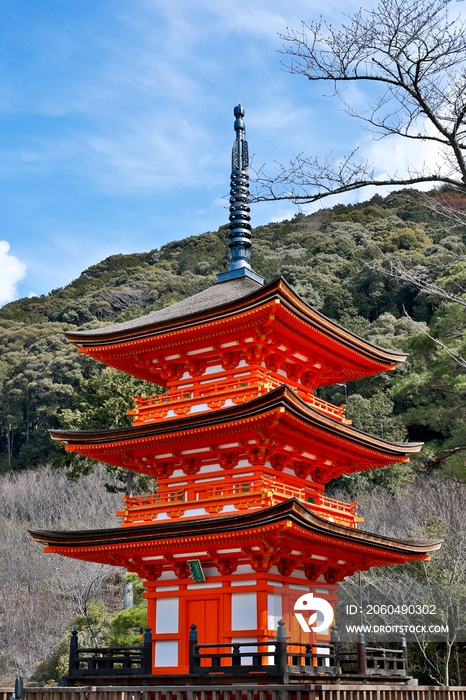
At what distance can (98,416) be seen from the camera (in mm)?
38906

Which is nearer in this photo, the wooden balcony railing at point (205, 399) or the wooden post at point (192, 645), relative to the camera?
the wooden post at point (192, 645)

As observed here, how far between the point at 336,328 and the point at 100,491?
1225 inches

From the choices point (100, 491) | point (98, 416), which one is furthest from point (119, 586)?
point (98, 416)

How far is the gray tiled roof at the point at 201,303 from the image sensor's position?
17.9m

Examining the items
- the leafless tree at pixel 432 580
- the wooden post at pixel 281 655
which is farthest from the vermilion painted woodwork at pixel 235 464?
the leafless tree at pixel 432 580

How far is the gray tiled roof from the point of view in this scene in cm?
1794

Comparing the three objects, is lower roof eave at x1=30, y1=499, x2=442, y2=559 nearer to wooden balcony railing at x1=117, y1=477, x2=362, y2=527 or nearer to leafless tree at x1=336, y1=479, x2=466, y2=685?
wooden balcony railing at x1=117, y1=477, x2=362, y2=527

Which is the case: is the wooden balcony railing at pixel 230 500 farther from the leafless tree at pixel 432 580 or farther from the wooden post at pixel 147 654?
the leafless tree at pixel 432 580

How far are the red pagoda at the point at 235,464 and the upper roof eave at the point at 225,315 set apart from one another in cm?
5

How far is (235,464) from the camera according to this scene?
16688mm

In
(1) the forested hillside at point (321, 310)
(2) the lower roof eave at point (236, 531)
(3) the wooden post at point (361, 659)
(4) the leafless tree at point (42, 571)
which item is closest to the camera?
(2) the lower roof eave at point (236, 531)

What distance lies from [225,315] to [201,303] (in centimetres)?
251

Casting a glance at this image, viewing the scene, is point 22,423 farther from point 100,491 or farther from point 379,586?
point 379,586

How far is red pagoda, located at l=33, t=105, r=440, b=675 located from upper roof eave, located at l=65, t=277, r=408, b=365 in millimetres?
46
